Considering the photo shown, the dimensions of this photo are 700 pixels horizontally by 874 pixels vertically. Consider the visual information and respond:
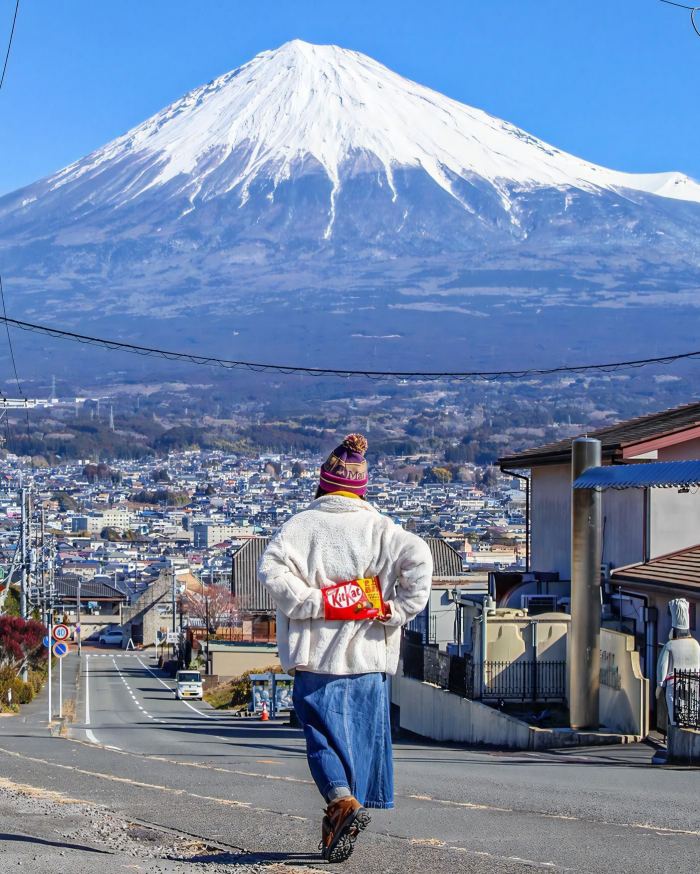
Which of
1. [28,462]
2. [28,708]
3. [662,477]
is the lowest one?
[28,708]

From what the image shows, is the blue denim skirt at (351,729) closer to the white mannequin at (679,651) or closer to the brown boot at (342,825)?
the brown boot at (342,825)

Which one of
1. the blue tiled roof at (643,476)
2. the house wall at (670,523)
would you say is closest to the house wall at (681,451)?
the house wall at (670,523)

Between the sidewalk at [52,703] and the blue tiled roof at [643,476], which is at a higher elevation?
the blue tiled roof at [643,476]

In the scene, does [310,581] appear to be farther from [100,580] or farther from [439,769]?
[100,580]

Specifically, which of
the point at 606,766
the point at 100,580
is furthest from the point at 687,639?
the point at 100,580

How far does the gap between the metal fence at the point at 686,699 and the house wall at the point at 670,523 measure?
751cm

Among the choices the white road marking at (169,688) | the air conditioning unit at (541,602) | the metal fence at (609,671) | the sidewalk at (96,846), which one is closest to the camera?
the sidewalk at (96,846)

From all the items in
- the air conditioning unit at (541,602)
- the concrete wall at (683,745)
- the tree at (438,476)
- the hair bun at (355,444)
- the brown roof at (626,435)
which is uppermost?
the tree at (438,476)

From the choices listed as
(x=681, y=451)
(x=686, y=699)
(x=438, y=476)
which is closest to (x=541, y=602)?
(x=681, y=451)

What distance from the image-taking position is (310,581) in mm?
6277

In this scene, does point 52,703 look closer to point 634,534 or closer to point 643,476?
point 634,534

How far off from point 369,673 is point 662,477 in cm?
859

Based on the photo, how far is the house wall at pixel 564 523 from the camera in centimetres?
2059

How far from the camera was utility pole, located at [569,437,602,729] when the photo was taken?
48.9ft
